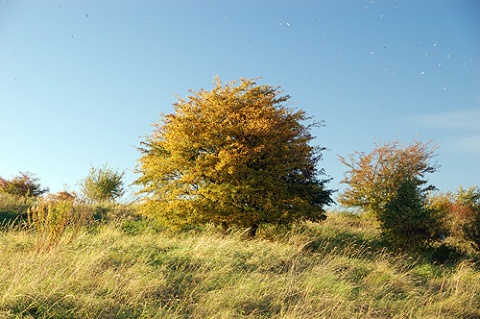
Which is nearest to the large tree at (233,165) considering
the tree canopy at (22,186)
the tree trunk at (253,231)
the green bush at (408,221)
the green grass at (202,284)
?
the tree trunk at (253,231)

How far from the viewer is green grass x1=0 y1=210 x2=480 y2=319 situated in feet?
19.5

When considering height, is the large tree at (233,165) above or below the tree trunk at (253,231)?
above

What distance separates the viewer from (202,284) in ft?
23.9

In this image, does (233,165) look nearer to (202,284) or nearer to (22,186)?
(202,284)

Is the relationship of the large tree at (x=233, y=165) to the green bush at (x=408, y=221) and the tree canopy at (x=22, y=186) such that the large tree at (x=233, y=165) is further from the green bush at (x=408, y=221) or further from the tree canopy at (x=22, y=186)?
the tree canopy at (x=22, y=186)

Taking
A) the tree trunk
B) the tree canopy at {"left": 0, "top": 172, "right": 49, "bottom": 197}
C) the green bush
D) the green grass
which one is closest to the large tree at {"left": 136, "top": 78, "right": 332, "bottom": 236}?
the tree trunk

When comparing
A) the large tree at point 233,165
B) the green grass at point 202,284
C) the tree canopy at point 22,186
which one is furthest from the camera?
the tree canopy at point 22,186

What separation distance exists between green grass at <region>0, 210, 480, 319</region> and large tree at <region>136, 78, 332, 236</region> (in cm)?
462

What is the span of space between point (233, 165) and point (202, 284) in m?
7.57

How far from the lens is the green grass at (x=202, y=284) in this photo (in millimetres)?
5949

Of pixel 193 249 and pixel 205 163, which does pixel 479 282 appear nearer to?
pixel 193 249

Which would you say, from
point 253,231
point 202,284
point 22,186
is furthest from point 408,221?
point 22,186

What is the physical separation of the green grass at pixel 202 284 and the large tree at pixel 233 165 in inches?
182

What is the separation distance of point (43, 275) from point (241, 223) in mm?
9439
